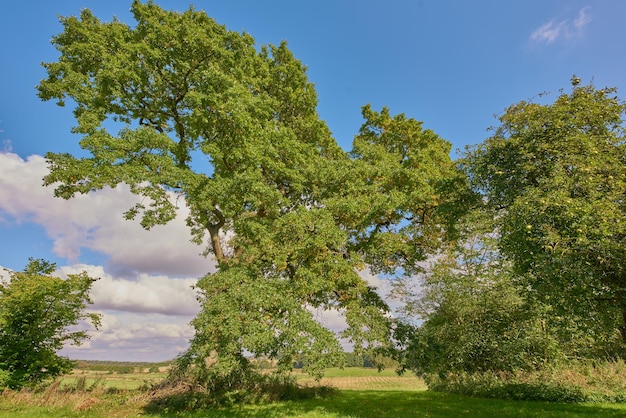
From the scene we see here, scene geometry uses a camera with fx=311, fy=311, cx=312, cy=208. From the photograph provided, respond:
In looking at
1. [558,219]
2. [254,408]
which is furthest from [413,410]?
[558,219]

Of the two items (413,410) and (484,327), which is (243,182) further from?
(484,327)

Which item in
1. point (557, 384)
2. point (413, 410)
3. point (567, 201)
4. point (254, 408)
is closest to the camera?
point (567, 201)

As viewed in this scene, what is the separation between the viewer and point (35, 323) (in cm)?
1958

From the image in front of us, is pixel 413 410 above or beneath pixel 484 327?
beneath

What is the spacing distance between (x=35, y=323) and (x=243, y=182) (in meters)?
16.6

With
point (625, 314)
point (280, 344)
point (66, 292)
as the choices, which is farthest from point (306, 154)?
point (66, 292)

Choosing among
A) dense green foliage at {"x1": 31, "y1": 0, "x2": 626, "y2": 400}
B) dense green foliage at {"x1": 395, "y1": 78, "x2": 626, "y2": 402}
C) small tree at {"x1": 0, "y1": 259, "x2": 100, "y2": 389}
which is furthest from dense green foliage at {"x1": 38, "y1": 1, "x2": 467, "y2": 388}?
small tree at {"x1": 0, "y1": 259, "x2": 100, "y2": 389}

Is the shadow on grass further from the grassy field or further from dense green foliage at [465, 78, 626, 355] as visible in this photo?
dense green foliage at [465, 78, 626, 355]

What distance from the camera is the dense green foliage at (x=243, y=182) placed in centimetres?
1400

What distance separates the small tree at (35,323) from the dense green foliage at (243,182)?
24.4 ft

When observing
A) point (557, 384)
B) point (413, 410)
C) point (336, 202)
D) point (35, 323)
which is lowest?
point (413, 410)

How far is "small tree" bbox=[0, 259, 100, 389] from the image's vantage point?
1875 cm

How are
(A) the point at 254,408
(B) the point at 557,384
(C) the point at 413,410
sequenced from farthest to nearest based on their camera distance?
(B) the point at 557,384
(A) the point at 254,408
(C) the point at 413,410

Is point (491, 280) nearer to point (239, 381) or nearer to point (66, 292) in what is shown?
point (239, 381)
